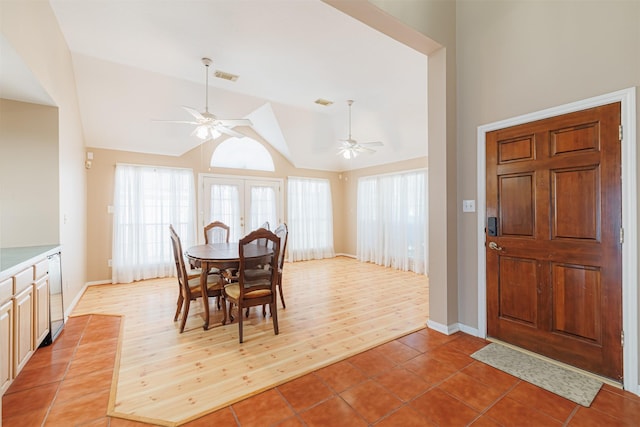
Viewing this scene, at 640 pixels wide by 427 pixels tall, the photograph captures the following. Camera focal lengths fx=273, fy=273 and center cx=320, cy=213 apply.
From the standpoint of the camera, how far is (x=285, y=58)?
11.6 ft

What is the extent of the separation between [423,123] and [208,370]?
4.92 metres

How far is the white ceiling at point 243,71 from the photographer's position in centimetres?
277

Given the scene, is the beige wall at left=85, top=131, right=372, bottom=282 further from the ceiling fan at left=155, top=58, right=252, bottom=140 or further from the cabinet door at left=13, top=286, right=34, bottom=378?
the cabinet door at left=13, top=286, right=34, bottom=378

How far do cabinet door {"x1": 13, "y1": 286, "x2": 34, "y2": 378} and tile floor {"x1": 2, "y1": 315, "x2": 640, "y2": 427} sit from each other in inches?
6.5

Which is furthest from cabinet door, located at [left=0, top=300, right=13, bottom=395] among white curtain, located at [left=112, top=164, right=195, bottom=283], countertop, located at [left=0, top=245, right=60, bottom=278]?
white curtain, located at [left=112, top=164, right=195, bottom=283]

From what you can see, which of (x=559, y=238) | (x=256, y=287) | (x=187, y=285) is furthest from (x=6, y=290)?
(x=559, y=238)

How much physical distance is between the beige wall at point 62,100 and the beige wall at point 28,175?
0.07m

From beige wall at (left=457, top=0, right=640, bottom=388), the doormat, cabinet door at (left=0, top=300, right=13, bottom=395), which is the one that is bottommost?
the doormat

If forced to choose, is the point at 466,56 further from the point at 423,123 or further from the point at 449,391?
the point at 449,391

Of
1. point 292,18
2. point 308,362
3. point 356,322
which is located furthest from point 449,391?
point 292,18

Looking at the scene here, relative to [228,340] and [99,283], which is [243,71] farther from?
[99,283]

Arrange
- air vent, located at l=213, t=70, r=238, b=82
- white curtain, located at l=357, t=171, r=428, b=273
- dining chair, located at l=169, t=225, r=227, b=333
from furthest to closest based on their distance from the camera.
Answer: white curtain, located at l=357, t=171, r=428, b=273, air vent, located at l=213, t=70, r=238, b=82, dining chair, located at l=169, t=225, r=227, b=333

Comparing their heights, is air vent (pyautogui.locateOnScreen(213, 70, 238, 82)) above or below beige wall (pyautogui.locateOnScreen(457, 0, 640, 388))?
above

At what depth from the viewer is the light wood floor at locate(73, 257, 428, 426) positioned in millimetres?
1925
